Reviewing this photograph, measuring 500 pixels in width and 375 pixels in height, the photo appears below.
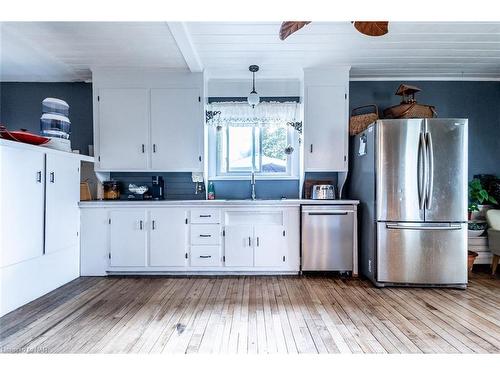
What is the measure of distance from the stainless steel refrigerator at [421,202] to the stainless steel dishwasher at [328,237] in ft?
1.28

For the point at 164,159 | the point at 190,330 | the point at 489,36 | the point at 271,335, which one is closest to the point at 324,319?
the point at 271,335

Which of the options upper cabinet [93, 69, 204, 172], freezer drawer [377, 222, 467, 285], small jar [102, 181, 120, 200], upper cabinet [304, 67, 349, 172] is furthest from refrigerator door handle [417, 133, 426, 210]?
small jar [102, 181, 120, 200]

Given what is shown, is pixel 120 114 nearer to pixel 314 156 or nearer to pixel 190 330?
pixel 314 156

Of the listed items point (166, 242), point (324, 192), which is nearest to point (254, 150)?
point (324, 192)

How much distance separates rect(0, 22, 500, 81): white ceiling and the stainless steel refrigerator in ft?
2.89

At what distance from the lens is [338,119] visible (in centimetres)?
366

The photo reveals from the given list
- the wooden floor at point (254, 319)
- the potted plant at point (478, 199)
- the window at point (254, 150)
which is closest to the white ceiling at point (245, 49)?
the window at point (254, 150)

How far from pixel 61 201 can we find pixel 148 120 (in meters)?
1.37

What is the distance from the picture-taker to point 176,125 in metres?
3.67

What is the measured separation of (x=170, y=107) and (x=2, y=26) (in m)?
1.70

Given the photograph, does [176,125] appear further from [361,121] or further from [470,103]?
[470,103]

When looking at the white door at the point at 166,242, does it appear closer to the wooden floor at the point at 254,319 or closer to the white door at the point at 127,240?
the white door at the point at 127,240

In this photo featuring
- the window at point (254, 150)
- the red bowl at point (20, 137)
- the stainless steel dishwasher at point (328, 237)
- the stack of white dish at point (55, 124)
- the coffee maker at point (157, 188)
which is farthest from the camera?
the window at point (254, 150)

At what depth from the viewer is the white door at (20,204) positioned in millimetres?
2354
